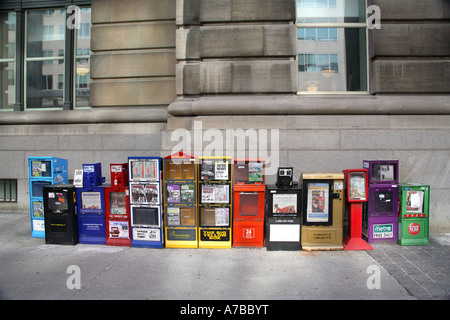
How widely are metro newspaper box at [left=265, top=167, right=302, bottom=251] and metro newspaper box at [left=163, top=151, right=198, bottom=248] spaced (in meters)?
1.47

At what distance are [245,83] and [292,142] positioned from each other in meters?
1.89

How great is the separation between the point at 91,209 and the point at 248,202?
3205mm

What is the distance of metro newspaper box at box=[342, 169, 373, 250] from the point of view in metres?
6.15

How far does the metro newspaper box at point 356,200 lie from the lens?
6.15 m

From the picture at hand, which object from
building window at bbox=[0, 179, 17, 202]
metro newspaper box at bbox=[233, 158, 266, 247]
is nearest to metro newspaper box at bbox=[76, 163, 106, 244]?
metro newspaper box at bbox=[233, 158, 266, 247]

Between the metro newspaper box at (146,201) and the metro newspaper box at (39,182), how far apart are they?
82.1 inches

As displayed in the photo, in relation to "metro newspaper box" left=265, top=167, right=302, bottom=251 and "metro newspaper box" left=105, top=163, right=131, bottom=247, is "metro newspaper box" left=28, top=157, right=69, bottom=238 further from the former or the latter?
"metro newspaper box" left=265, top=167, right=302, bottom=251

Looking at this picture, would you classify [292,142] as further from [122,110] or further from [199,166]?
[122,110]

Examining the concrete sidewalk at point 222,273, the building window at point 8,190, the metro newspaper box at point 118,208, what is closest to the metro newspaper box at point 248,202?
the concrete sidewalk at point 222,273

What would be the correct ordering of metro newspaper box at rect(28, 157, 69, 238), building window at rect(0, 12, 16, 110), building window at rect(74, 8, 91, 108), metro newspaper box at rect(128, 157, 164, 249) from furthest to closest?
building window at rect(0, 12, 16, 110) → building window at rect(74, 8, 91, 108) → metro newspaper box at rect(28, 157, 69, 238) → metro newspaper box at rect(128, 157, 164, 249)

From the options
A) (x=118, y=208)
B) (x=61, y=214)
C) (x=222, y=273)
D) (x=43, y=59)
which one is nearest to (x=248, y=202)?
(x=222, y=273)

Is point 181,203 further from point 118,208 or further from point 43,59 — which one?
point 43,59
